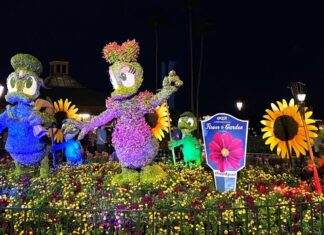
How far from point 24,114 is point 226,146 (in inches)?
153

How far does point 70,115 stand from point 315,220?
23.7ft

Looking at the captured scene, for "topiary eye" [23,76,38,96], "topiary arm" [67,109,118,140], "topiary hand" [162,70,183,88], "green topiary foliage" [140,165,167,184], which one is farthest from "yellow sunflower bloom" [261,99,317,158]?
"topiary eye" [23,76,38,96]

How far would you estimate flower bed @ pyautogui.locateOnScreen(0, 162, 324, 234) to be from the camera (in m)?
4.99

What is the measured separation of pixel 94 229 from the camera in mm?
5070

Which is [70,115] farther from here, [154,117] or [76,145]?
[154,117]

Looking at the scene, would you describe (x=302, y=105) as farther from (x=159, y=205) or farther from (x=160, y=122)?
(x=160, y=122)

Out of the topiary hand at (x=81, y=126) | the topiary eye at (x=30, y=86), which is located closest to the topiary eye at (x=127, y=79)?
the topiary hand at (x=81, y=126)

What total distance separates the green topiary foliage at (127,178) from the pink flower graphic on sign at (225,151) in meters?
1.33

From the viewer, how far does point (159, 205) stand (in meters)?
5.87

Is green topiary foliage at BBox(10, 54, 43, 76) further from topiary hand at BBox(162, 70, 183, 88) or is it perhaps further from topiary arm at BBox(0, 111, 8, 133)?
topiary hand at BBox(162, 70, 183, 88)

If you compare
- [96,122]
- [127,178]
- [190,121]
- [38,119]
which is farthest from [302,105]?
[38,119]

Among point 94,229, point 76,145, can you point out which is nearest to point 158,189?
point 94,229

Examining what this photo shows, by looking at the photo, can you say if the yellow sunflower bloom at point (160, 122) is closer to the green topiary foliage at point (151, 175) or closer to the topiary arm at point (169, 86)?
the green topiary foliage at point (151, 175)

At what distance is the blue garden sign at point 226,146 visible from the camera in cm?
691
